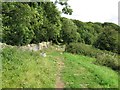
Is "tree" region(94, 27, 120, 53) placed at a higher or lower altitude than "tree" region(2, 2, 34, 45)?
lower

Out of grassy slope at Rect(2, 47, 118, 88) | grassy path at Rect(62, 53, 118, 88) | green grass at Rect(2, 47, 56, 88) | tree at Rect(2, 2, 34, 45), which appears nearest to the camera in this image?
green grass at Rect(2, 47, 56, 88)

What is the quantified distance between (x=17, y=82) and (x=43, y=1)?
15878 millimetres

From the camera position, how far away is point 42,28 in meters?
30.2

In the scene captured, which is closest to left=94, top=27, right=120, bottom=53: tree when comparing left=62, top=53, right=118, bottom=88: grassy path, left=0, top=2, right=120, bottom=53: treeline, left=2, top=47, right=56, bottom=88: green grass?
left=0, top=2, right=120, bottom=53: treeline

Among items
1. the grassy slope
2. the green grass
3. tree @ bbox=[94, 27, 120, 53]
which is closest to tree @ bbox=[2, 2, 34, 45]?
the grassy slope

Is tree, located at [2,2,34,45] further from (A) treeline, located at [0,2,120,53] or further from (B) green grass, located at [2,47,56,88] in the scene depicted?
(B) green grass, located at [2,47,56,88]

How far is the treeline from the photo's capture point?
22172 mm

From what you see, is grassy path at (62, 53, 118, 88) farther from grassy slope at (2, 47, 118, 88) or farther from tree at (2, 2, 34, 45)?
tree at (2, 2, 34, 45)

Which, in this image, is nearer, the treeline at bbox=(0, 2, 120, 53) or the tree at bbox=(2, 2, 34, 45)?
the tree at bbox=(2, 2, 34, 45)

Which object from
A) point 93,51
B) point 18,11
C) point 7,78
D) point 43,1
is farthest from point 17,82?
point 93,51

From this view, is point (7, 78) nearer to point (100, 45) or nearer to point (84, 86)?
point (84, 86)

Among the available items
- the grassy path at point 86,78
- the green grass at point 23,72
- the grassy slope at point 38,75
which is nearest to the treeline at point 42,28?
the grassy slope at point 38,75

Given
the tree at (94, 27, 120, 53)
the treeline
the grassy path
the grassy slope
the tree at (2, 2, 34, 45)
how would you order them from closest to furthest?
the grassy slope, the grassy path, the tree at (2, 2, 34, 45), the treeline, the tree at (94, 27, 120, 53)

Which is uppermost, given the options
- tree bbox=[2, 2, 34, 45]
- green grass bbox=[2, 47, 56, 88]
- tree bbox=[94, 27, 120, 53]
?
tree bbox=[2, 2, 34, 45]
